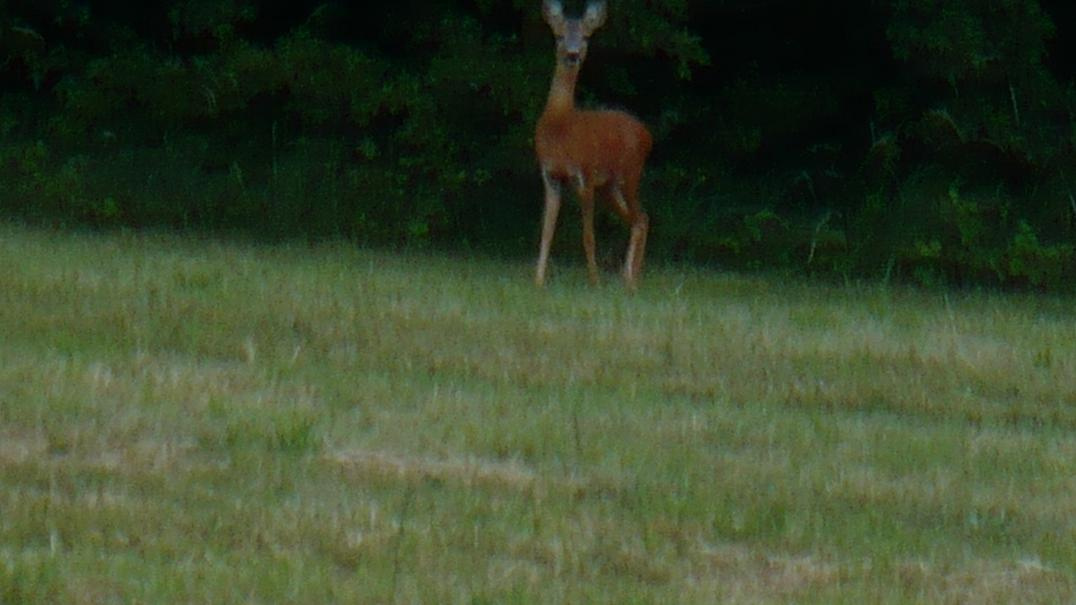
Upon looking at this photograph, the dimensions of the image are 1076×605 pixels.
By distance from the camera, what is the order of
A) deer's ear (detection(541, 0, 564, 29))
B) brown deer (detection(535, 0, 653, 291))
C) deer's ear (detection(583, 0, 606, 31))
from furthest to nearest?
deer's ear (detection(541, 0, 564, 29))
deer's ear (detection(583, 0, 606, 31))
brown deer (detection(535, 0, 653, 291))

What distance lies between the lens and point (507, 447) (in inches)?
290

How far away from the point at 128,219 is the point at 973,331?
8.45m

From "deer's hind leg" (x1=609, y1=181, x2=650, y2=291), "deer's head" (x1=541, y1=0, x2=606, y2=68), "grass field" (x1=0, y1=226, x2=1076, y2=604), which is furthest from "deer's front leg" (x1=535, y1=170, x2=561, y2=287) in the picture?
"grass field" (x1=0, y1=226, x2=1076, y2=604)

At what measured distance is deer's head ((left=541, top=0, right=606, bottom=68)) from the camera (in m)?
14.0

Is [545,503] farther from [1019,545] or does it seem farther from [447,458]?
[1019,545]

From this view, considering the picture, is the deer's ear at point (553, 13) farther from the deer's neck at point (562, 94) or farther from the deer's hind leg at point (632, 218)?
the deer's hind leg at point (632, 218)

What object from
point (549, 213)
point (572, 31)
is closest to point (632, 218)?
point (549, 213)

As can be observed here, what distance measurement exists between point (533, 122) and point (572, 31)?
9.07ft

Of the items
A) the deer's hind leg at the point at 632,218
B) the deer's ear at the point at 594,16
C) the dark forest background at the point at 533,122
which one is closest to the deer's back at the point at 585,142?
the deer's hind leg at the point at 632,218

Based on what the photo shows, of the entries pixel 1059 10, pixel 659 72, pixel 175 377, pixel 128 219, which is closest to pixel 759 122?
pixel 659 72

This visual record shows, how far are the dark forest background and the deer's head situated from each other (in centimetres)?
219

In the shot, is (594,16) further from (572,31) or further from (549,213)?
(549,213)

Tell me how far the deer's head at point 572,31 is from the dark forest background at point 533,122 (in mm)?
2193

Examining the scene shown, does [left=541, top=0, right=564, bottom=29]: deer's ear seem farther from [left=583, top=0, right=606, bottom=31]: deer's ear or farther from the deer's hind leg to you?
the deer's hind leg
